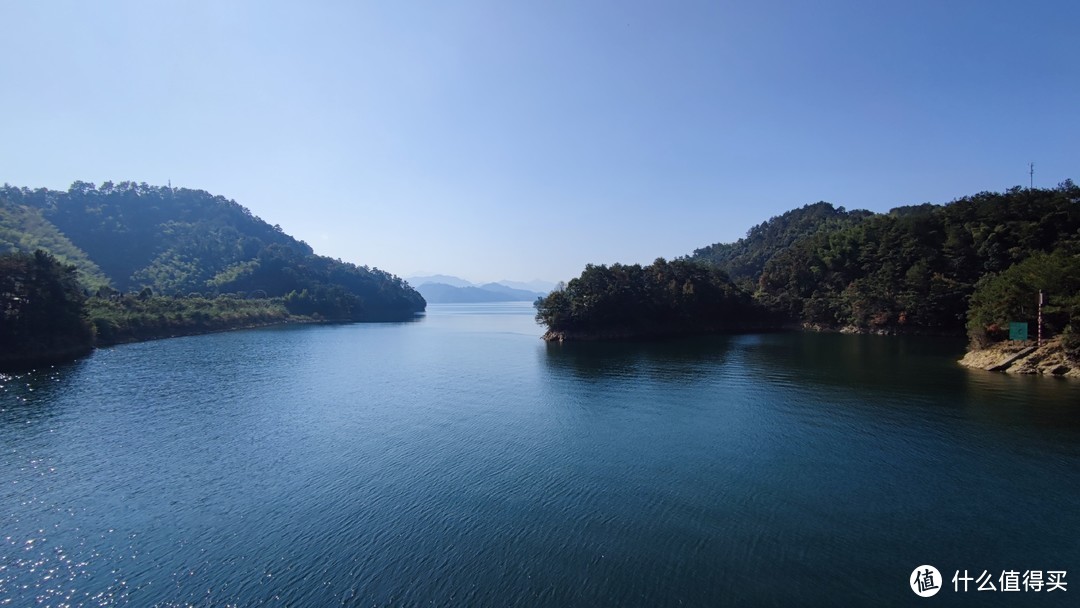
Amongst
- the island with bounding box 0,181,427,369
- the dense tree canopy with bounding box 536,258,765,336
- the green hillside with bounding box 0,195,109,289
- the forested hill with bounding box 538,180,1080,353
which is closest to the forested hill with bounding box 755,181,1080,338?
the forested hill with bounding box 538,180,1080,353

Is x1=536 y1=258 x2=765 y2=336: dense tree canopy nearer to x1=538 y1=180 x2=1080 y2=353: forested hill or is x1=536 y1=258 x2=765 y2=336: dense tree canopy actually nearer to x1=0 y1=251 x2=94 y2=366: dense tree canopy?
x1=538 y1=180 x2=1080 y2=353: forested hill

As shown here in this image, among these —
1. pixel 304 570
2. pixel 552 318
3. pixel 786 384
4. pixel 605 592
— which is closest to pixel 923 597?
pixel 605 592

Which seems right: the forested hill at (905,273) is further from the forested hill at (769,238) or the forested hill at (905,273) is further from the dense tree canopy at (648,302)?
the forested hill at (769,238)

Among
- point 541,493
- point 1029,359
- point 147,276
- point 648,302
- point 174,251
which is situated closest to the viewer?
point 541,493

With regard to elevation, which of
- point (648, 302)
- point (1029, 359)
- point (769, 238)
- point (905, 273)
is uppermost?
point (769, 238)

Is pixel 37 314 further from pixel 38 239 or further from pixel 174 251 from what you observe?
pixel 174 251

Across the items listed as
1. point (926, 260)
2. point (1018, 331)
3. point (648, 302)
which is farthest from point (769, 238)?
point (1018, 331)

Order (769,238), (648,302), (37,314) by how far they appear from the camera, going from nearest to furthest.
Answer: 1. (37,314)
2. (648,302)
3. (769,238)
